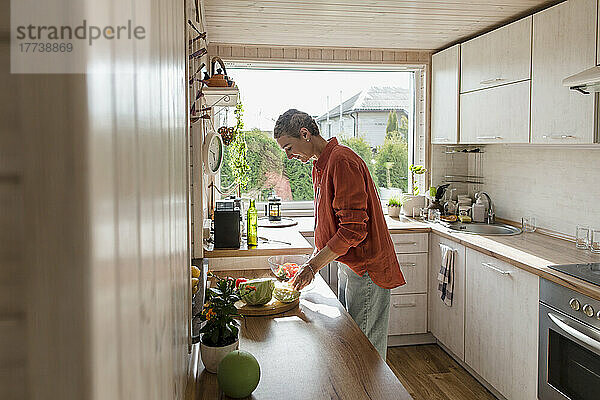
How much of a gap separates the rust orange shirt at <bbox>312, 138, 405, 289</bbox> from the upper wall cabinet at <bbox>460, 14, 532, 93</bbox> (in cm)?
152

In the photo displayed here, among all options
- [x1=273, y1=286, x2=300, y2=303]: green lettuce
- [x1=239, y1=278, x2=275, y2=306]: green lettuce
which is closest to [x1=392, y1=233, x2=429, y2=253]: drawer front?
[x1=273, y1=286, x2=300, y2=303]: green lettuce

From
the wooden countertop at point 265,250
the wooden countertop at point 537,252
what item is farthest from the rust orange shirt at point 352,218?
the wooden countertop at point 537,252

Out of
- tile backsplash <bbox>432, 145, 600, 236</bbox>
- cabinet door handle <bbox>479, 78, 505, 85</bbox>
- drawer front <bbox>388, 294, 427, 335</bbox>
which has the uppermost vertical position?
cabinet door handle <bbox>479, 78, 505, 85</bbox>

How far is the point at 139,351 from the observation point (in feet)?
1.26

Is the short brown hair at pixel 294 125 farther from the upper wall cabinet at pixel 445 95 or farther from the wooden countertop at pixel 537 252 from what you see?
the upper wall cabinet at pixel 445 95

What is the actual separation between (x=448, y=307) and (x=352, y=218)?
182cm

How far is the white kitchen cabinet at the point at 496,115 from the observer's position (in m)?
3.30

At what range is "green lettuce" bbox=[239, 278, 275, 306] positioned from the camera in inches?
81.4

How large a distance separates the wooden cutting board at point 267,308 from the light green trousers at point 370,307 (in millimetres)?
528

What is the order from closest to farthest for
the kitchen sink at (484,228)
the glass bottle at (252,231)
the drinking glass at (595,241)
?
1. the drinking glass at (595,241)
2. the glass bottle at (252,231)
3. the kitchen sink at (484,228)

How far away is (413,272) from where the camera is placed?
405 centimetres

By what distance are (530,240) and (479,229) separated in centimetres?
62

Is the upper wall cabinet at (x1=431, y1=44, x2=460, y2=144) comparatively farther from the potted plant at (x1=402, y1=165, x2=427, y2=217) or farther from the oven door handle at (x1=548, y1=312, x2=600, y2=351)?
the oven door handle at (x1=548, y1=312, x2=600, y2=351)

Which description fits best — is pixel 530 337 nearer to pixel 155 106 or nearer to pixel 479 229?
pixel 479 229
